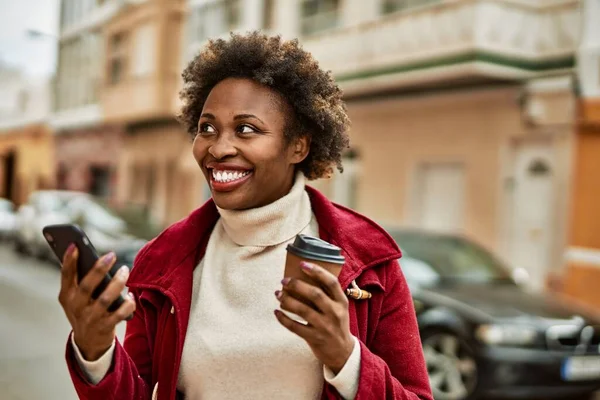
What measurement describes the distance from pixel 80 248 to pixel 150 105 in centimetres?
2039

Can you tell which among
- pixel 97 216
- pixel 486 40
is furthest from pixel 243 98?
pixel 97 216

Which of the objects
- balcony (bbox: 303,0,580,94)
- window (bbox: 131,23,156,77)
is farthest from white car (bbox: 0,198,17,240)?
balcony (bbox: 303,0,580,94)

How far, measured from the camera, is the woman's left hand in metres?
1.47

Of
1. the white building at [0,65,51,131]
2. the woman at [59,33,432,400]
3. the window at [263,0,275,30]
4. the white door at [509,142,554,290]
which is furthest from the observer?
the white building at [0,65,51,131]

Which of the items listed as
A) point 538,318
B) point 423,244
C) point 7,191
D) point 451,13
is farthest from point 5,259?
point 7,191

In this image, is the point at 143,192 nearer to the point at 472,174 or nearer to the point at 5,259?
the point at 5,259

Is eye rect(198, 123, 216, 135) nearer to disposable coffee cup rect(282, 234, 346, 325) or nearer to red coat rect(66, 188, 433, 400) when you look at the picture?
red coat rect(66, 188, 433, 400)

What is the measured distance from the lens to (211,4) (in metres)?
19.8

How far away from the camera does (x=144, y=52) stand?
2266 cm

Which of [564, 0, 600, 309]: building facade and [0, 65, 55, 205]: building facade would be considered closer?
[564, 0, 600, 309]: building facade

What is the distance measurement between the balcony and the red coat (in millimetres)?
10053

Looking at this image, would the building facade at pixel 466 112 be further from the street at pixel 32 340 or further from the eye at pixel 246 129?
the eye at pixel 246 129

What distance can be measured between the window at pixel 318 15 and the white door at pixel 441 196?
12.2ft

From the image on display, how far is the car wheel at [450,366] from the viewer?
6.16 metres
